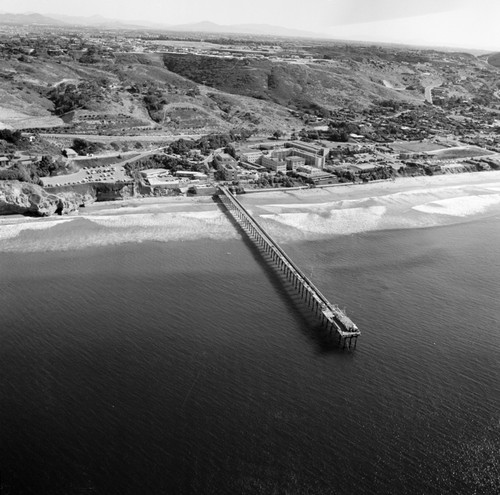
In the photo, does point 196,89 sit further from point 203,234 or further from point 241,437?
point 241,437

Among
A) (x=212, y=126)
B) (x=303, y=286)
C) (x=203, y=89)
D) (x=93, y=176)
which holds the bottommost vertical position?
(x=303, y=286)

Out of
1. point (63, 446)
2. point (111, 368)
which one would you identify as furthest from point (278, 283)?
point (63, 446)

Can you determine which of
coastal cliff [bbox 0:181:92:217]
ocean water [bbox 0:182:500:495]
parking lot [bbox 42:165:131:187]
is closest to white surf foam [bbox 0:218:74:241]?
ocean water [bbox 0:182:500:495]

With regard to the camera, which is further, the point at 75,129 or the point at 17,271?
the point at 75,129

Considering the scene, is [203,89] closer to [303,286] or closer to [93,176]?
[93,176]

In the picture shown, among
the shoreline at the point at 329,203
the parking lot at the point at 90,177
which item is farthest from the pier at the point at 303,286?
the parking lot at the point at 90,177

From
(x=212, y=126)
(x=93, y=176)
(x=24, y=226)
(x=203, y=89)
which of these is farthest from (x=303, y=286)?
(x=203, y=89)

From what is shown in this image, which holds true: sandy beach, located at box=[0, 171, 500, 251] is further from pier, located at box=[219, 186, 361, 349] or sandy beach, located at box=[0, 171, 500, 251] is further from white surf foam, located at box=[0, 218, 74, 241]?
pier, located at box=[219, 186, 361, 349]
